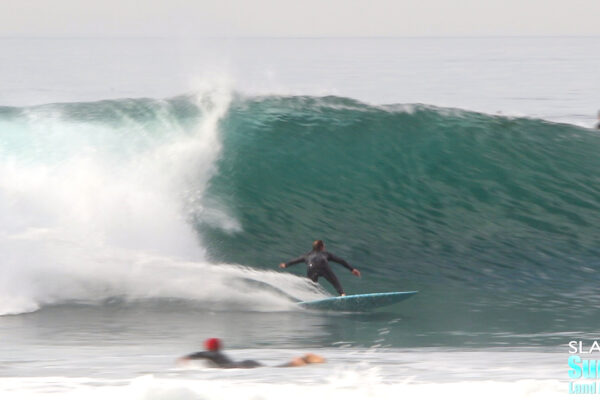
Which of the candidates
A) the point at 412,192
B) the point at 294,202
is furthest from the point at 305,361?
the point at 412,192

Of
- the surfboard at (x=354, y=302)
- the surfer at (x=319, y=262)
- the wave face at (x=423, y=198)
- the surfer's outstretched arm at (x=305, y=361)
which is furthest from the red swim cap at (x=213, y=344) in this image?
the wave face at (x=423, y=198)

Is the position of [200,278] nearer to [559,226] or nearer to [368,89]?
[559,226]

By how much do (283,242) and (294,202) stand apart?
5.78ft

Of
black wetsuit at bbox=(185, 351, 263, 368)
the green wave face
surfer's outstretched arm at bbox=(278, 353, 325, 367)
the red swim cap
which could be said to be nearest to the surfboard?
the green wave face

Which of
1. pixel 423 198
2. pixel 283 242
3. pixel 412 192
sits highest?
pixel 412 192

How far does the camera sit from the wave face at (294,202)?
565 inches

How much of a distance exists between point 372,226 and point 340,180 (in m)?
2.10

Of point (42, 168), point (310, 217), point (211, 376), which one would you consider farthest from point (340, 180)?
point (211, 376)

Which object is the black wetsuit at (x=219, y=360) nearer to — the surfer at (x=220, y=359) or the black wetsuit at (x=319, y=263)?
the surfer at (x=220, y=359)

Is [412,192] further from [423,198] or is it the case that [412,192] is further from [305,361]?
[305,361]

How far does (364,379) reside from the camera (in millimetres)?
9234

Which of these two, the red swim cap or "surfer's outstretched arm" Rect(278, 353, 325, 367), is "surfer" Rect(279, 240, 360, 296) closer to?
"surfer's outstretched arm" Rect(278, 353, 325, 367)

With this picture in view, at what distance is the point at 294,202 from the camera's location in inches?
719

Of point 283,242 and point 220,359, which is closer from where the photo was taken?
point 220,359
